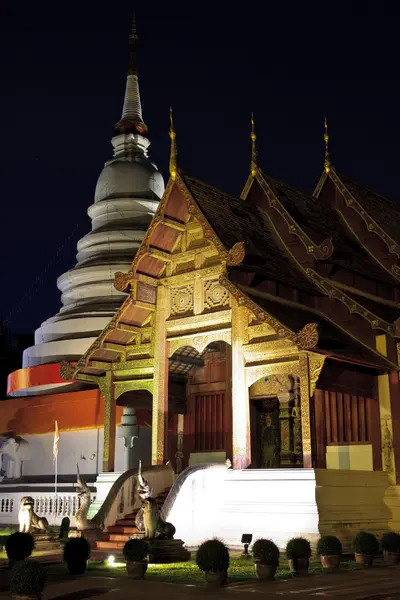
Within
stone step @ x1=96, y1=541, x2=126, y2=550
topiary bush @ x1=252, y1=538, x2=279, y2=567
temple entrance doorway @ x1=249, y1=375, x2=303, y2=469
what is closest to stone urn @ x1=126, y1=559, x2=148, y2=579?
topiary bush @ x1=252, y1=538, x2=279, y2=567

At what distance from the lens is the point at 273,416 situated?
18250 mm

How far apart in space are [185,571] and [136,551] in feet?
3.26

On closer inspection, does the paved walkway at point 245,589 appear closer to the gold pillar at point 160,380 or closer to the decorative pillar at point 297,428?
the gold pillar at point 160,380

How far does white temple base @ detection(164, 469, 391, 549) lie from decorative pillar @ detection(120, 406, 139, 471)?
5443mm

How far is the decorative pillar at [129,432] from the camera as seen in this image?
18969 millimetres

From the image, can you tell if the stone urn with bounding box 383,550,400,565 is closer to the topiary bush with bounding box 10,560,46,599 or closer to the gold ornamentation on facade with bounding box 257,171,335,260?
the gold ornamentation on facade with bounding box 257,171,335,260

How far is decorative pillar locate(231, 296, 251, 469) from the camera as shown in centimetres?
A: 1373

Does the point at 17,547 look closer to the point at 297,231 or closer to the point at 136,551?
the point at 136,551

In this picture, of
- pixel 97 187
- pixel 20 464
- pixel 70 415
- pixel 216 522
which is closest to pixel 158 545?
pixel 216 522

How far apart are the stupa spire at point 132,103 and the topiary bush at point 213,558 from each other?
21.5m

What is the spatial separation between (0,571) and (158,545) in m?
2.62

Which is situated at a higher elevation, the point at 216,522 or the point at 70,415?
the point at 70,415

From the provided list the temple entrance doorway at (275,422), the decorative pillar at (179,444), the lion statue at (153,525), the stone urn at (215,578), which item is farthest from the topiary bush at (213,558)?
the decorative pillar at (179,444)

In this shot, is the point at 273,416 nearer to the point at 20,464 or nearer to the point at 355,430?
the point at 355,430
